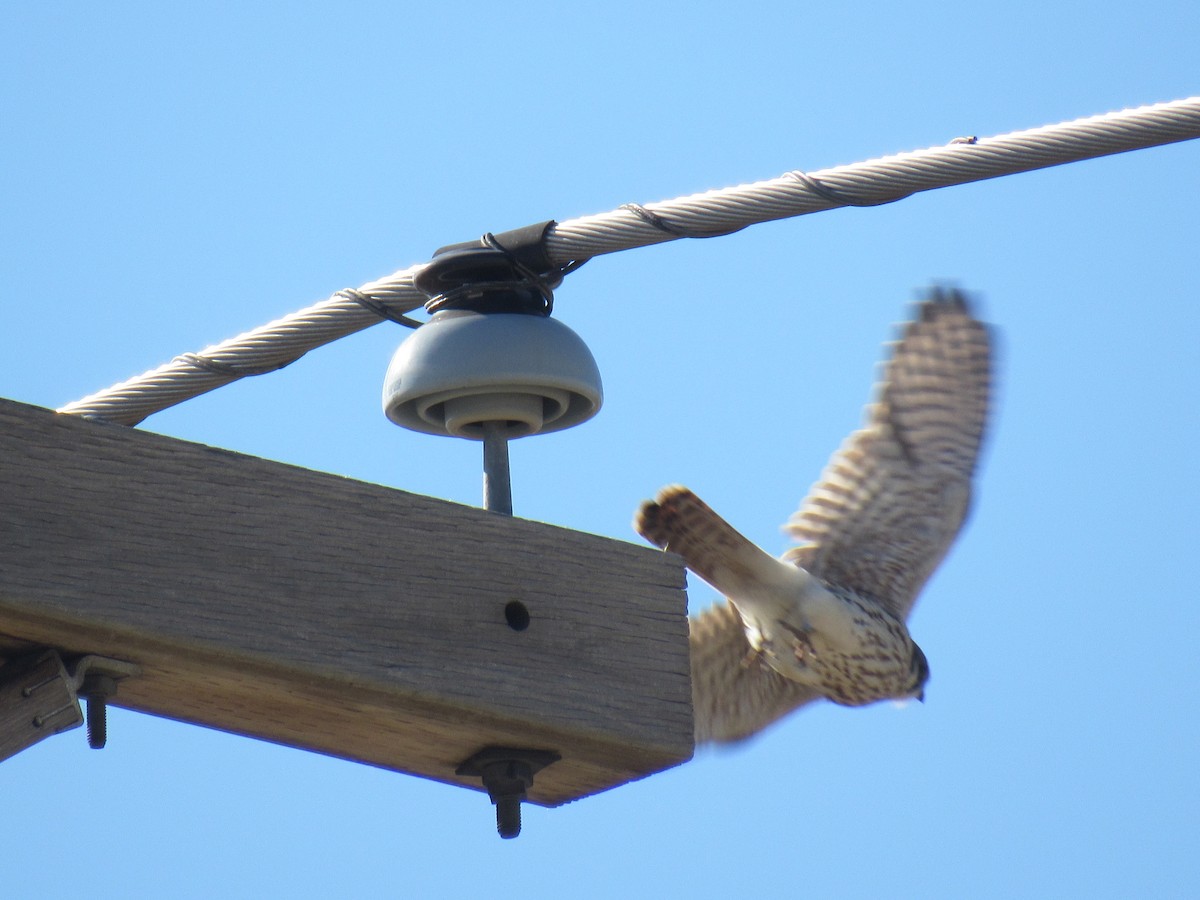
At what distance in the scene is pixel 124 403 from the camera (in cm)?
260

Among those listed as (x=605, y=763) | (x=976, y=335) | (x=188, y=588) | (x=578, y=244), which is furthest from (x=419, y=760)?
(x=976, y=335)

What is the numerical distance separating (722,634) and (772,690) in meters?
0.26

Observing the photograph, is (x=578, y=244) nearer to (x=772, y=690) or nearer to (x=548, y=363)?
(x=548, y=363)

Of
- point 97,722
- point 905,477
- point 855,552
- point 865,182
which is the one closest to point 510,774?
point 97,722

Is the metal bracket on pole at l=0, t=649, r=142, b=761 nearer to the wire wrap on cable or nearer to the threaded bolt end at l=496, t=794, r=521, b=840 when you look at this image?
the threaded bolt end at l=496, t=794, r=521, b=840

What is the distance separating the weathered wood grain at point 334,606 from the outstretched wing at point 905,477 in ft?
11.9

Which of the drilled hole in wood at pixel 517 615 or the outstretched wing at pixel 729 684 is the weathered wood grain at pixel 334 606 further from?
the outstretched wing at pixel 729 684

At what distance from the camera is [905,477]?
236 inches

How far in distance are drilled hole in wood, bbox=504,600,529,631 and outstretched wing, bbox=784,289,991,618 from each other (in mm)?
3675

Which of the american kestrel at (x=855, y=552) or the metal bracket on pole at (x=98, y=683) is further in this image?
the american kestrel at (x=855, y=552)

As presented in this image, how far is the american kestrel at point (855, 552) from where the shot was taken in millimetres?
5207

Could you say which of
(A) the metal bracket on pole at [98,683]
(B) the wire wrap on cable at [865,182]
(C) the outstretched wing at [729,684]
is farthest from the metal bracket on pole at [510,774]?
(C) the outstretched wing at [729,684]

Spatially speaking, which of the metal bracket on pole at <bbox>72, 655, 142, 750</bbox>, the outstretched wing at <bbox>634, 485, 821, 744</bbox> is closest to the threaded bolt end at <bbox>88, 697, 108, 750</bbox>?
the metal bracket on pole at <bbox>72, 655, 142, 750</bbox>

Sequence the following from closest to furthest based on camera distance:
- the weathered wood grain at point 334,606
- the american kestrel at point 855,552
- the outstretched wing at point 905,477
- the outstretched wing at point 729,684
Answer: the weathered wood grain at point 334,606
the american kestrel at point 855,552
the outstretched wing at point 729,684
the outstretched wing at point 905,477
